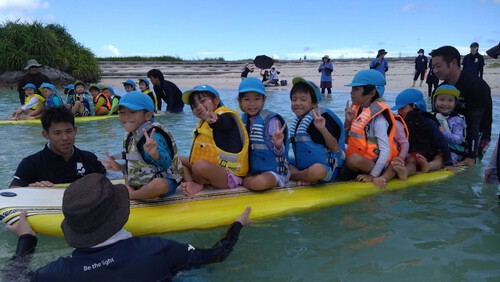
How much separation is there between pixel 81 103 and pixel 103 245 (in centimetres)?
923

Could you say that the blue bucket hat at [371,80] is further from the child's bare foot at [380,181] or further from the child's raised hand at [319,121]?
the child's bare foot at [380,181]

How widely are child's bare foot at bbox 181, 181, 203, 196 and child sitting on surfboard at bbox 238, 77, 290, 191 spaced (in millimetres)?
495

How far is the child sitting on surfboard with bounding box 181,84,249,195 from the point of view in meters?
3.98

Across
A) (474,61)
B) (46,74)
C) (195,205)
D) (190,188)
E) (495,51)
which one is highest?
(474,61)

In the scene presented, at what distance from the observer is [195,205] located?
12.7ft

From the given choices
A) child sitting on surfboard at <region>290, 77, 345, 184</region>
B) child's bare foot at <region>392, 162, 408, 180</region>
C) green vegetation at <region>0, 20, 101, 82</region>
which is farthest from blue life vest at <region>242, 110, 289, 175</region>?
green vegetation at <region>0, 20, 101, 82</region>

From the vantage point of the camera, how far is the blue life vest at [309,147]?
424cm

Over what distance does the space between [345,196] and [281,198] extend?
71cm

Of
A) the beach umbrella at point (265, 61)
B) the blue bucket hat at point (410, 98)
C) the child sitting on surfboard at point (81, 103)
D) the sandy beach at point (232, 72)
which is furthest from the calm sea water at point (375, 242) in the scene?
the beach umbrella at point (265, 61)

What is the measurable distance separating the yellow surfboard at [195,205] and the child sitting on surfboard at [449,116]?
4.71 feet

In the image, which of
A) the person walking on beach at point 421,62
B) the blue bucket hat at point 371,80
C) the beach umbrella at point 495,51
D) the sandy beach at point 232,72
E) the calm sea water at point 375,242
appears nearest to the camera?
the calm sea water at point 375,242

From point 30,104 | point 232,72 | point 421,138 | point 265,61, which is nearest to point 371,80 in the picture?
point 421,138

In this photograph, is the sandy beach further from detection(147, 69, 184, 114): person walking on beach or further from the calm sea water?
the calm sea water

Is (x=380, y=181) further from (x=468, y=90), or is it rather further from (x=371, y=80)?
(x=468, y=90)
